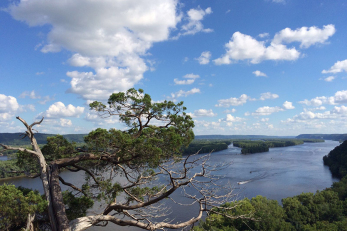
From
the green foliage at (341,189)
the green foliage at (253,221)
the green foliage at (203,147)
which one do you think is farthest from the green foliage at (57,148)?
the green foliage at (203,147)

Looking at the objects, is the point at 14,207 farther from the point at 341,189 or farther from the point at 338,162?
the point at 338,162

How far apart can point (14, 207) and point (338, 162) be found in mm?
46427

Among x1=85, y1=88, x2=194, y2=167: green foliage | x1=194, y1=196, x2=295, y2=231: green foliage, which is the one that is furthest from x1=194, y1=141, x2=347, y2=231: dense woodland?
x1=85, y1=88, x2=194, y2=167: green foliage

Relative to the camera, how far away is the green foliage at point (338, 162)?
34.4 meters

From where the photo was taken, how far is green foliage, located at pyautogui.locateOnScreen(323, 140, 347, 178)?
3438 centimetres

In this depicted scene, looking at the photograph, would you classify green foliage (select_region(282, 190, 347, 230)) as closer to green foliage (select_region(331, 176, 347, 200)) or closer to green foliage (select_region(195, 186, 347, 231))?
green foliage (select_region(195, 186, 347, 231))

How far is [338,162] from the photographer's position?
127 feet

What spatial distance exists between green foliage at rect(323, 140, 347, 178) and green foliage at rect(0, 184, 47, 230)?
3762cm

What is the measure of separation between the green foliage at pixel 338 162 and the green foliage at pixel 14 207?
37625mm

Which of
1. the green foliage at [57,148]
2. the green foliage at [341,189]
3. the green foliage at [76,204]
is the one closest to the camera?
the green foliage at [76,204]

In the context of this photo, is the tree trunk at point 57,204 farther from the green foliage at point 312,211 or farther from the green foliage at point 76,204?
the green foliage at point 312,211

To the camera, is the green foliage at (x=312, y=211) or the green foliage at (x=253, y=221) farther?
the green foliage at (x=312, y=211)

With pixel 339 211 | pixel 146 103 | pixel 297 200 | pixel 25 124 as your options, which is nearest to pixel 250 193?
pixel 297 200

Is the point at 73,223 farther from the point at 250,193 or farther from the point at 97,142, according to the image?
the point at 250,193
